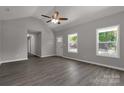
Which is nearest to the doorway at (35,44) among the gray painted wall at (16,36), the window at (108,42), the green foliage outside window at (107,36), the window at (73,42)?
the gray painted wall at (16,36)

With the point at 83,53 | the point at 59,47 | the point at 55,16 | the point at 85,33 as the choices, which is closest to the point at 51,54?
the point at 59,47

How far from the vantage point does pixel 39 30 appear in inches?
285

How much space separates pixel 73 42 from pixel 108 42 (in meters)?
2.69

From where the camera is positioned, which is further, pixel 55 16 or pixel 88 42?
pixel 88 42

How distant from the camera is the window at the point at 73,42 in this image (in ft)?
20.1

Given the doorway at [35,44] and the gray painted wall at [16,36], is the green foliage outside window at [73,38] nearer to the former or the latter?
the gray painted wall at [16,36]

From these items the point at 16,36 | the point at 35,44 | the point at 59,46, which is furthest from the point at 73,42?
the point at 35,44

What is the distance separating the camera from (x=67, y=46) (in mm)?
6977

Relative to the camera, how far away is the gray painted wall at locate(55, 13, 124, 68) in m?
3.60

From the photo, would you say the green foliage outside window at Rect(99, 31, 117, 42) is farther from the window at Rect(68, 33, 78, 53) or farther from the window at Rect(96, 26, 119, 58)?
the window at Rect(68, 33, 78, 53)

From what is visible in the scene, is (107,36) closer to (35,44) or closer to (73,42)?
(73,42)

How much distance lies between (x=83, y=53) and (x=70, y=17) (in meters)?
2.51

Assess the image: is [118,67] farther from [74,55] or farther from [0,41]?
[0,41]

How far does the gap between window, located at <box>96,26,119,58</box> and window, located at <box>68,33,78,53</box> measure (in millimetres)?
1799
